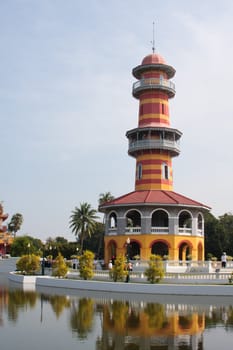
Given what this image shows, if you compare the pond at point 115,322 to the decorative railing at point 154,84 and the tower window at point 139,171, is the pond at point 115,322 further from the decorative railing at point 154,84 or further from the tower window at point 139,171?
the decorative railing at point 154,84

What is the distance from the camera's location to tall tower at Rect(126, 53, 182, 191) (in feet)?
162

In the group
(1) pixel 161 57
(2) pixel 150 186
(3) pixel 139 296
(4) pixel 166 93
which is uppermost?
(1) pixel 161 57

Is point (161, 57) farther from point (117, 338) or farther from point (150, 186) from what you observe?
point (117, 338)

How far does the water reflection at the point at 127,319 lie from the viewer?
48.3ft

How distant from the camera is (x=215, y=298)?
27.4m

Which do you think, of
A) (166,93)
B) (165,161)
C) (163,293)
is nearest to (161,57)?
(166,93)

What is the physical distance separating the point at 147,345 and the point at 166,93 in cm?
4042

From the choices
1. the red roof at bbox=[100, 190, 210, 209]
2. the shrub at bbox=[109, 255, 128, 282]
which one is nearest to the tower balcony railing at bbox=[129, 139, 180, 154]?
the red roof at bbox=[100, 190, 210, 209]

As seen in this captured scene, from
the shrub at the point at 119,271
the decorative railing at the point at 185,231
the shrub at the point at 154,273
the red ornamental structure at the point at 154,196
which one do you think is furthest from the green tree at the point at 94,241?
the shrub at the point at 154,273

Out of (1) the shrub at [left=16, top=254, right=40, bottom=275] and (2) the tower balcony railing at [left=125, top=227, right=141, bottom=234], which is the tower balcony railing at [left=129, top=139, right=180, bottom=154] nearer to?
(2) the tower balcony railing at [left=125, top=227, right=141, bottom=234]

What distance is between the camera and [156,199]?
152ft

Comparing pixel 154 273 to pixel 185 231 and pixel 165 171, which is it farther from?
pixel 165 171

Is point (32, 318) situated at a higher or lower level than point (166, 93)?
lower

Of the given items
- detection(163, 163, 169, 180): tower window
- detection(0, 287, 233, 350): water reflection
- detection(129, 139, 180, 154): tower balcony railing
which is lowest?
detection(0, 287, 233, 350): water reflection
